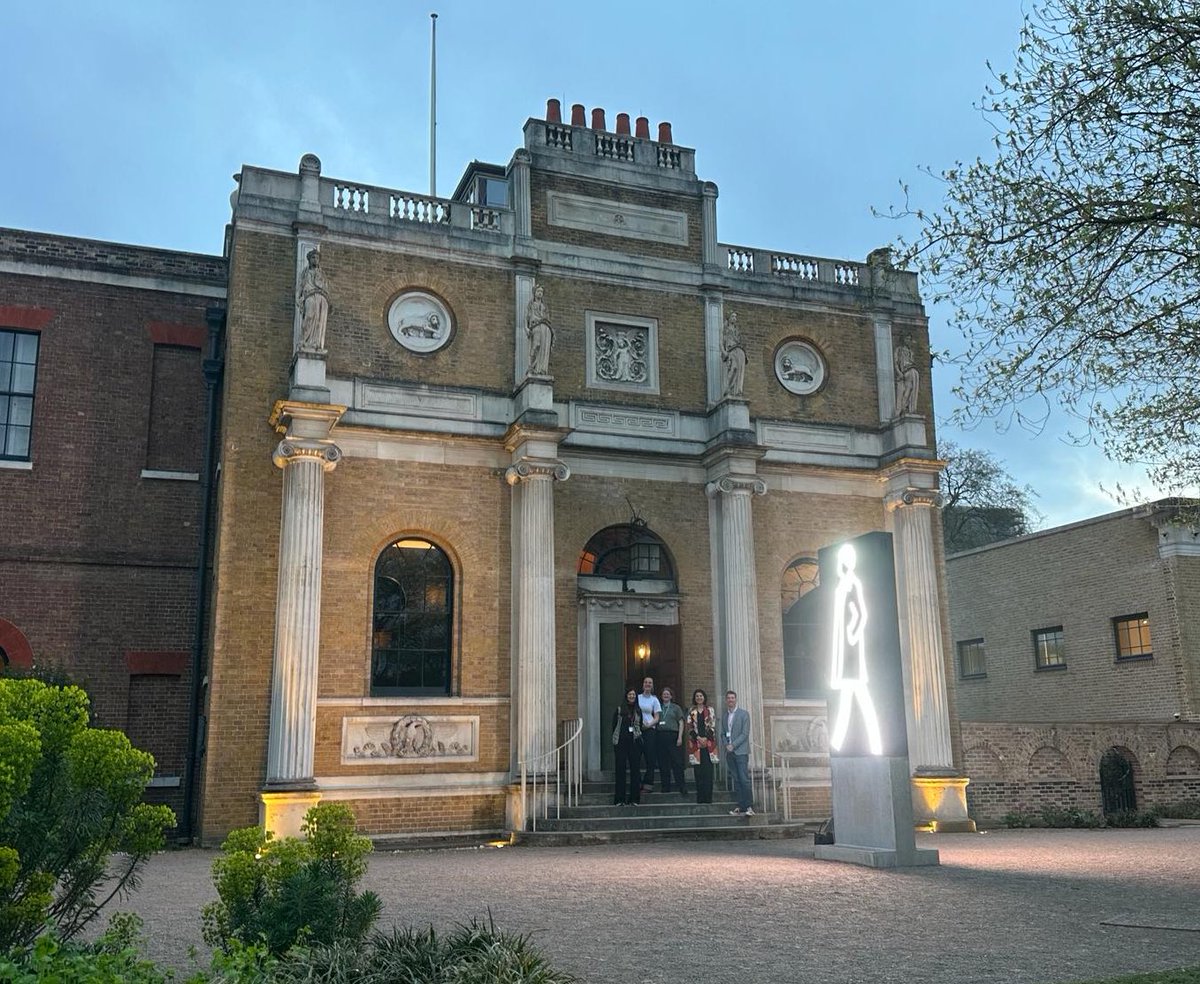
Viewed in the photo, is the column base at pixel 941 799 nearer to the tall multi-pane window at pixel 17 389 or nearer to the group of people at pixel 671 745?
the group of people at pixel 671 745

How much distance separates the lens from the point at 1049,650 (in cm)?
2819

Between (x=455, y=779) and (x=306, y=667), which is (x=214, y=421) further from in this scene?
(x=455, y=779)

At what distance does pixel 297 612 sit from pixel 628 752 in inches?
207

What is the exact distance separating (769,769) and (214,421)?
10.9 metres

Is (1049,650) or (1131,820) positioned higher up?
(1049,650)

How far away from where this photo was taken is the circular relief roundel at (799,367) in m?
20.8

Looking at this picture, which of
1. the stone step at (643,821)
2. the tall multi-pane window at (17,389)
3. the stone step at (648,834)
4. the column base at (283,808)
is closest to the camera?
the column base at (283,808)

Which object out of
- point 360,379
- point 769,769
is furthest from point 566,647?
point 360,379

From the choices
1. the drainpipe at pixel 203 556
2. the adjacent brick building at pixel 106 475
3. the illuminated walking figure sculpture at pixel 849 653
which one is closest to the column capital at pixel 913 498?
the illuminated walking figure sculpture at pixel 849 653

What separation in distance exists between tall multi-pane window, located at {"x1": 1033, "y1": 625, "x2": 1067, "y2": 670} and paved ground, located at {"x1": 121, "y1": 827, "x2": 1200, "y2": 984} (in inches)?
537

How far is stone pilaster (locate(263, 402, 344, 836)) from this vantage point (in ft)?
51.6

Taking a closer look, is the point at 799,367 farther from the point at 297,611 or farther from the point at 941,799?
the point at 297,611

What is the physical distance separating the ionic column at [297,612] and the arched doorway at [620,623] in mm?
4391

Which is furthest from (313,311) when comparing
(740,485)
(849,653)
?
(849,653)
